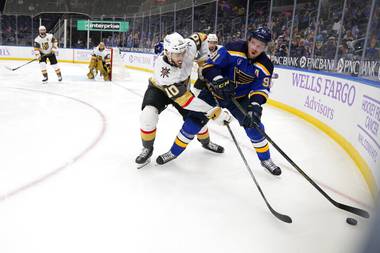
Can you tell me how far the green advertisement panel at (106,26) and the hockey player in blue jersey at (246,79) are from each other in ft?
39.6

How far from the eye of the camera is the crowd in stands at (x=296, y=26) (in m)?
4.03

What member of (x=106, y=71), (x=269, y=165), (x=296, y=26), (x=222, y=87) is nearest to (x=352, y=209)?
(x=269, y=165)

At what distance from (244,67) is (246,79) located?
10 cm

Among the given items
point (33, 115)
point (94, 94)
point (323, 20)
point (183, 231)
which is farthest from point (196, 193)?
point (94, 94)

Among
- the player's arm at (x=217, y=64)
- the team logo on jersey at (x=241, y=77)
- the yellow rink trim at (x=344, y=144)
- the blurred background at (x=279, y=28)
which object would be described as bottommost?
the yellow rink trim at (x=344, y=144)

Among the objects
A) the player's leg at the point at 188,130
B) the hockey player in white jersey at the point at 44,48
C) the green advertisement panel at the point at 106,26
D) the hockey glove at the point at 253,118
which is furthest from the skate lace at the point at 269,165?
the green advertisement panel at the point at 106,26

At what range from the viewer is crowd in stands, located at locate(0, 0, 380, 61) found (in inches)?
159

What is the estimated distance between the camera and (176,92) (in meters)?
2.37

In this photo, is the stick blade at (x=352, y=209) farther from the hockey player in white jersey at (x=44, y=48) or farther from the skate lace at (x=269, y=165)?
the hockey player in white jersey at (x=44, y=48)

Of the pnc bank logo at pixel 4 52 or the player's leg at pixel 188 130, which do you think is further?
the pnc bank logo at pixel 4 52

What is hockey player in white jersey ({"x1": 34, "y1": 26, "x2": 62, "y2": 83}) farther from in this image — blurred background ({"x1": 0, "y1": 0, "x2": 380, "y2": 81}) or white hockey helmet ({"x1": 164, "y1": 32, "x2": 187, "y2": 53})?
white hockey helmet ({"x1": 164, "y1": 32, "x2": 187, "y2": 53})

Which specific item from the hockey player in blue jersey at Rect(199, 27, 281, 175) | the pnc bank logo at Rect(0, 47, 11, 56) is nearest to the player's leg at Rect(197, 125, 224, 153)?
the hockey player in blue jersey at Rect(199, 27, 281, 175)

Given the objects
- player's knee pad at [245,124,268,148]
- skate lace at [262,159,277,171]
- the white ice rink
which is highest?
player's knee pad at [245,124,268,148]

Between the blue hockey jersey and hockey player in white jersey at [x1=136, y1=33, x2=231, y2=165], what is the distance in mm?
199
